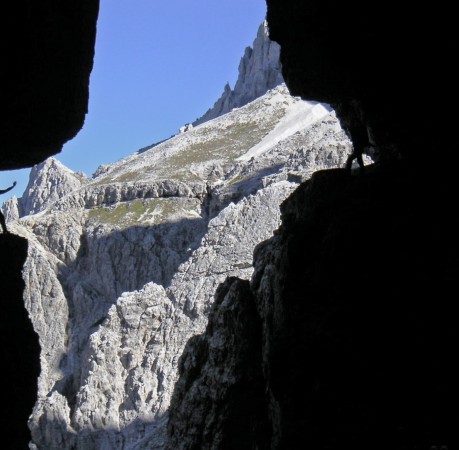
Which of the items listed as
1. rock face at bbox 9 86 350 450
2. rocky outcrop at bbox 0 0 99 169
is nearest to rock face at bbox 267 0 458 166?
rocky outcrop at bbox 0 0 99 169

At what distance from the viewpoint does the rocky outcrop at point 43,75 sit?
15625 mm

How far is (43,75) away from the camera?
55.9 ft

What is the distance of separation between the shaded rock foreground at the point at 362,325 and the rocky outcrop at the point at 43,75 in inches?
250

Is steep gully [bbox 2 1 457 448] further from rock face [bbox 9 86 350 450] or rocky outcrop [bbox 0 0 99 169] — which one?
rock face [bbox 9 86 350 450]

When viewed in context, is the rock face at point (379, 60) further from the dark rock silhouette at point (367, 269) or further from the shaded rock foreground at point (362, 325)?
the shaded rock foreground at point (362, 325)

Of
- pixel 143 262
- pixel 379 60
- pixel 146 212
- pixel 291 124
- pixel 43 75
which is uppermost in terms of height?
pixel 291 124

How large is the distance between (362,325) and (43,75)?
892cm

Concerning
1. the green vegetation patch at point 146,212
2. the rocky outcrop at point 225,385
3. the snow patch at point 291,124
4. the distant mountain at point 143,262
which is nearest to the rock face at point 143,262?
the distant mountain at point 143,262

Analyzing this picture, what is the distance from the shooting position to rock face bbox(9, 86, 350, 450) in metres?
87.9

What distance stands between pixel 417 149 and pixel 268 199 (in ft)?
269

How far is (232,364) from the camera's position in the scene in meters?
21.7

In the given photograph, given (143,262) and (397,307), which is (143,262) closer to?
(143,262)

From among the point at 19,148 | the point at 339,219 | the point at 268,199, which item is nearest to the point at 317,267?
the point at 339,219

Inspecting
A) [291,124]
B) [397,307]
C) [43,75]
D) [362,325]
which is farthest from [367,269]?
[291,124]
